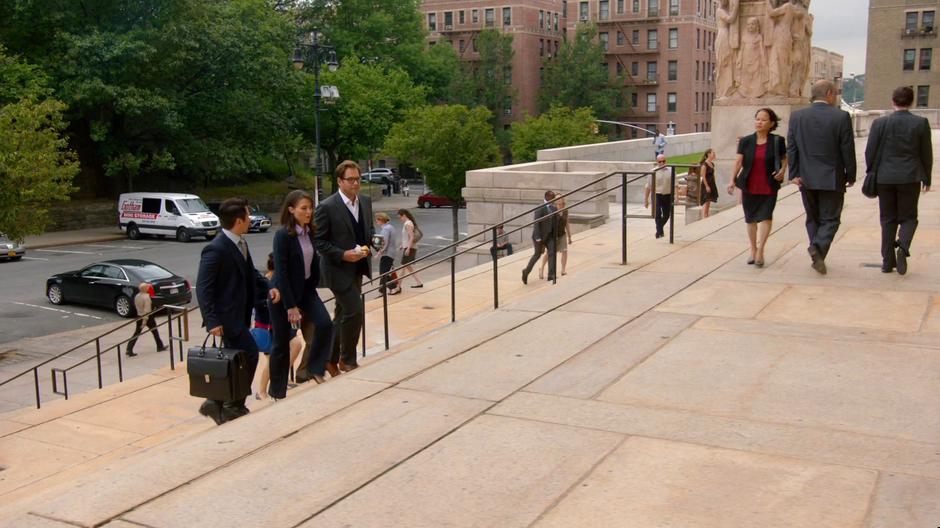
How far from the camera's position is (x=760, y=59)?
20.0m

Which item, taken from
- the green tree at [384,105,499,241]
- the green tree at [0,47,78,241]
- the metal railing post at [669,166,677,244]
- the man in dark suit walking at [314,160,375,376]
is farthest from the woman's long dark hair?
the green tree at [384,105,499,241]

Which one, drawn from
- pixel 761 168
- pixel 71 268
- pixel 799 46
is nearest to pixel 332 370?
pixel 761 168

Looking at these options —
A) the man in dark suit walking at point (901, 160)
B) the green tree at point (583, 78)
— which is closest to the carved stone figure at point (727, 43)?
the man in dark suit walking at point (901, 160)

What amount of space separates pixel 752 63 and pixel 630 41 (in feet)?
234

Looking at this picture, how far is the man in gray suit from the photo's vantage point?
8.76 meters

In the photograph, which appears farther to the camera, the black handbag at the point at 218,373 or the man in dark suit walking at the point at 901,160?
the man in dark suit walking at the point at 901,160

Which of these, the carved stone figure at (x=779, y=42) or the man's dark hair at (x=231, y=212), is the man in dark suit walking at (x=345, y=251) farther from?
the carved stone figure at (x=779, y=42)

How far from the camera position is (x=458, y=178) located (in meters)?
43.6

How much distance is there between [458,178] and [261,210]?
50.1 feet

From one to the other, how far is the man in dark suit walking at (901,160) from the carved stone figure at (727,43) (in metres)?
11.7

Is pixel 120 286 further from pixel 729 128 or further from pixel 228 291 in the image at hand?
pixel 228 291

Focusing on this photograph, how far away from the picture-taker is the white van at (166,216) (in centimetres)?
4122

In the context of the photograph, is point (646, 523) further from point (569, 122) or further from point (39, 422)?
point (569, 122)

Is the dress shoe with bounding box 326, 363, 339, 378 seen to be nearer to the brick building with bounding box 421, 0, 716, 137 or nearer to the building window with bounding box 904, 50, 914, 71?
the building window with bounding box 904, 50, 914, 71
